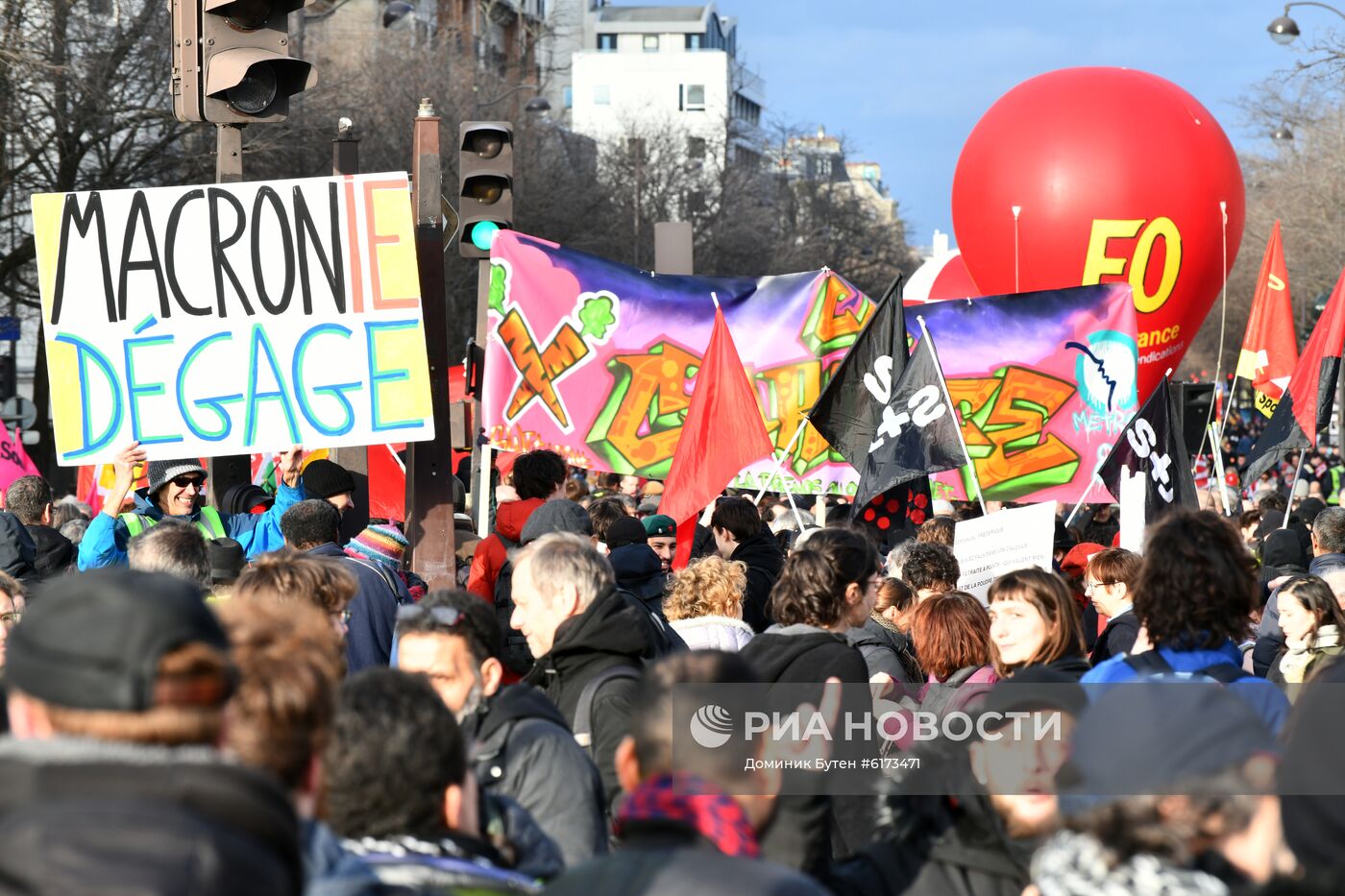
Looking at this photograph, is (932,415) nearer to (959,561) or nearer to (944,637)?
(959,561)

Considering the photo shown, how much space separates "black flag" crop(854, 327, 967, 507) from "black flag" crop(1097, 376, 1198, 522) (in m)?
0.81

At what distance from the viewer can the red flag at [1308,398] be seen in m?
12.2

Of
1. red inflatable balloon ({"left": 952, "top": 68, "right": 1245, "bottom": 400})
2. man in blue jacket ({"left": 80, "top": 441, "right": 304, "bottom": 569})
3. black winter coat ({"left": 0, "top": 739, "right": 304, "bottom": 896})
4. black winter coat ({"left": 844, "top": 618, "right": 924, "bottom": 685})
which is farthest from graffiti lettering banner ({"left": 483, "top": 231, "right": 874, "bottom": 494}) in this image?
black winter coat ({"left": 0, "top": 739, "right": 304, "bottom": 896})

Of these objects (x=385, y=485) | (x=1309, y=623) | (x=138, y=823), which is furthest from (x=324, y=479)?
(x=138, y=823)

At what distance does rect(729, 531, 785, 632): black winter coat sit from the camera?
7496 millimetres

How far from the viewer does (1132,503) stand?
28.5ft

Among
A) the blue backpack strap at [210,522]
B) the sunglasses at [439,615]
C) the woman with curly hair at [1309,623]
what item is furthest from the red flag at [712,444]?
the sunglasses at [439,615]

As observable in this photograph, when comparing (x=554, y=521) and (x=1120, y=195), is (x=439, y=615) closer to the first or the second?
(x=554, y=521)

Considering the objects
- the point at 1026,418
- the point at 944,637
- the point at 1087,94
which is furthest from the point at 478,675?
the point at 1087,94

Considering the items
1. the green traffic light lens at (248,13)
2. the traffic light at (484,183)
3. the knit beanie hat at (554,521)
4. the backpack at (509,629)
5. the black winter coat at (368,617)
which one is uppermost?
the green traffic light lens at (248,13)

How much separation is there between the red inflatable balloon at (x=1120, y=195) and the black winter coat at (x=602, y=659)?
13.0 meters

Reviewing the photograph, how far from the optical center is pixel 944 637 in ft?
18.4

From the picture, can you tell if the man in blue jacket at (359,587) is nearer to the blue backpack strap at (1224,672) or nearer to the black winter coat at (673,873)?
the blue backpack strap at (1224,672)

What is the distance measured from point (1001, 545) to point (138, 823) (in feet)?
18.9
